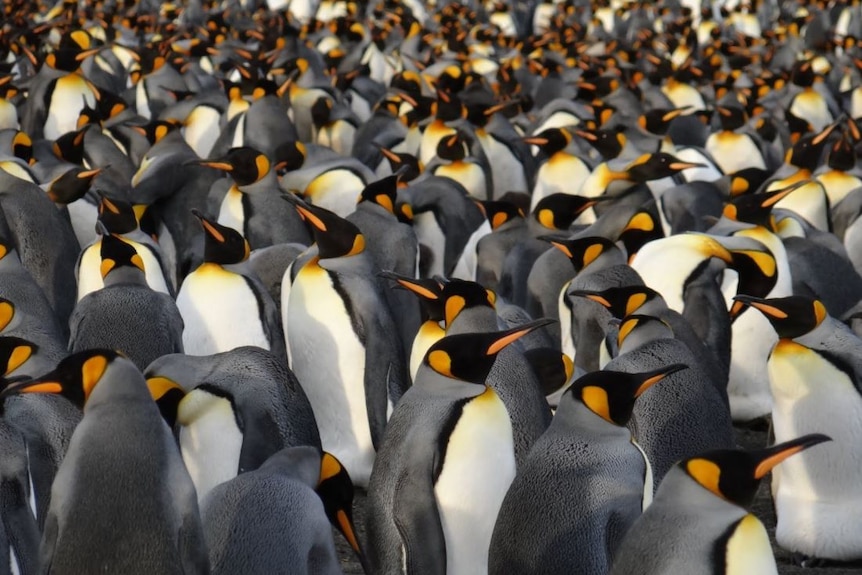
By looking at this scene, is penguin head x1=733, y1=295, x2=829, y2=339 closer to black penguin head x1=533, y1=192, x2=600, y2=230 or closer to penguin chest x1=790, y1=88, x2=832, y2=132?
black penguin head x1=533, y1=192, x2=600, y2=230

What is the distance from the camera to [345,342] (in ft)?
16.0

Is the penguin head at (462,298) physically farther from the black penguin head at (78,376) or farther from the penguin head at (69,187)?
the penguin head at (69,187)

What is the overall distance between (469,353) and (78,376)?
1.04 m

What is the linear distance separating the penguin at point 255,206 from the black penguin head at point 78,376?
350 cm

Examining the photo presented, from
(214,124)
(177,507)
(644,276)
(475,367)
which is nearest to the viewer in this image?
(177,507)

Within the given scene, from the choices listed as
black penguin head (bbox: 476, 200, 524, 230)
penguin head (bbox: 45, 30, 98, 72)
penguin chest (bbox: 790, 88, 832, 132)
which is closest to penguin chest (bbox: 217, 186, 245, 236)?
black penguin head (bbox: 476, 200, 524, 230)

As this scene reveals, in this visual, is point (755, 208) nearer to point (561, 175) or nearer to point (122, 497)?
point (561, 175)

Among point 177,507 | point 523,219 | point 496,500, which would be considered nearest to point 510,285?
point 523,219

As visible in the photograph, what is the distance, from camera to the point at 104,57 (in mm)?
13531

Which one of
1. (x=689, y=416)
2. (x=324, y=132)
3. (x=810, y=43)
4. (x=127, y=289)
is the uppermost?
(x=689, y=416)

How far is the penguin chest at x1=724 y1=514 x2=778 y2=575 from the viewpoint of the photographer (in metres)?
2.78

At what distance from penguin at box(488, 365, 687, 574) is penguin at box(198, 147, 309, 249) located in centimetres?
326

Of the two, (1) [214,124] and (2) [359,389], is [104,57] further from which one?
(2) [359,389]

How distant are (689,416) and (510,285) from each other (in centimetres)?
216
